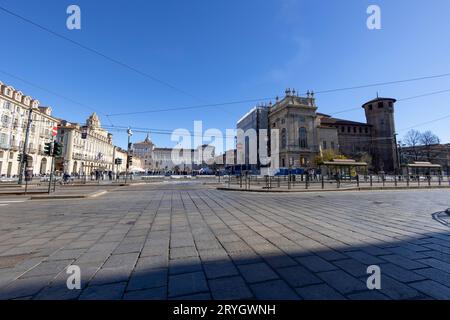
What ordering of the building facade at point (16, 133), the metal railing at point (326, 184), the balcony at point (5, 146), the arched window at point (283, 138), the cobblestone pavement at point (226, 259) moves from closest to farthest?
the cobblestone pavement at point (226, 259) → the metal railing at point (326, 184) → the balcony at point (5, 146) → the building facade at point (16, 133) → the arched window at point (283, 138)

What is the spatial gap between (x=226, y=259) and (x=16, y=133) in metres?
58.1

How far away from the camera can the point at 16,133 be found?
42.7 metres

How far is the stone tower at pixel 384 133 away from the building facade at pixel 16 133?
8824cm

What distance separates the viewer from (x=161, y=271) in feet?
9.05

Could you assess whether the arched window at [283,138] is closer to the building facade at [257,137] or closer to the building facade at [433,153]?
the building facade at [257,137]

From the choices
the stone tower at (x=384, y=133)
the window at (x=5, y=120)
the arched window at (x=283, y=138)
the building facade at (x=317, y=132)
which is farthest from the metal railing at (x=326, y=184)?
the stone tower at (x=384, y=133)

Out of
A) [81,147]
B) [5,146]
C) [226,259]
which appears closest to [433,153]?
[226,259]

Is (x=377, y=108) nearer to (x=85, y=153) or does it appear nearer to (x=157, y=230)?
(x=157, y=230)

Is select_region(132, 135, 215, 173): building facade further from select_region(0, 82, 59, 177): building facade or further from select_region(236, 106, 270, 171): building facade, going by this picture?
select_region(0, 82, 59, 177): building facade

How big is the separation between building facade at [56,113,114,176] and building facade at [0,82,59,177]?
16.1ft

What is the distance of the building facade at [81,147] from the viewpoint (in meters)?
58.9

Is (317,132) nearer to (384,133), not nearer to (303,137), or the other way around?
(303,137)
